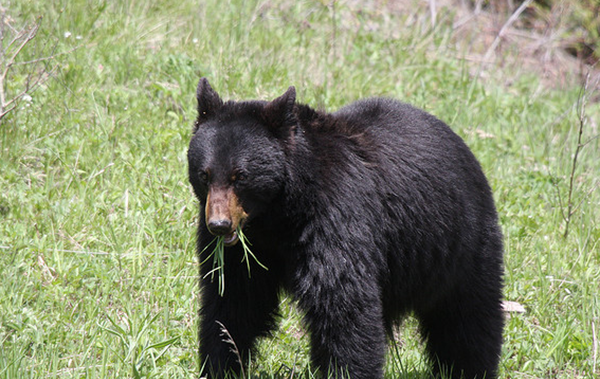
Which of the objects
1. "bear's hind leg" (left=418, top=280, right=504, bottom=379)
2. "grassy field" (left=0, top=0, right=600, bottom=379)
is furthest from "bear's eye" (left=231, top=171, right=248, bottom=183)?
"bear's hind leg" (left=418, top=280, right=504, bottom=379)

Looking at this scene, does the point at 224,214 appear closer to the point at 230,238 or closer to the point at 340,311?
the point at 230,238

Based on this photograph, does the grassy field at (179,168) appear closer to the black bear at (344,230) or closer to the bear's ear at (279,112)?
the black bear at (344,230)

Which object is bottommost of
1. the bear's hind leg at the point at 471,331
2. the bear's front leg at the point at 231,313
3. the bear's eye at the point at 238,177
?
the bear's hind leg at the point at 471,331

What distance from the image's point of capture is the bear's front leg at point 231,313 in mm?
3922

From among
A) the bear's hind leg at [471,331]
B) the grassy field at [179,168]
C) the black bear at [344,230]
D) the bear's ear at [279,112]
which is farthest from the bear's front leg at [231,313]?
the bear's hind leg at [471,331]

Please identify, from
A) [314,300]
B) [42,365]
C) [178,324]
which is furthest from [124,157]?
[314,300]

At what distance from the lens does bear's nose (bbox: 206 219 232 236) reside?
3.41m

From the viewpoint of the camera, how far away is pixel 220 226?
3.41 m

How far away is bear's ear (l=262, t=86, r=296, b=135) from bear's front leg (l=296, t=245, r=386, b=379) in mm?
633

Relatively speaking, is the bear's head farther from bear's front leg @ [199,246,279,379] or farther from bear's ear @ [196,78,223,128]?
bear's front leg @ [199,246,279,379]

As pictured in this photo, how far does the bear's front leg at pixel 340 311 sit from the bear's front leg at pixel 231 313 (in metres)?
0.31

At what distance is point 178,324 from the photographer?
4707mm

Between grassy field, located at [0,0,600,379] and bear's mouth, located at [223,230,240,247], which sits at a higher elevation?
bear's mouth, located at [223,230,240,247]

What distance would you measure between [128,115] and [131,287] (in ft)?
6.59
